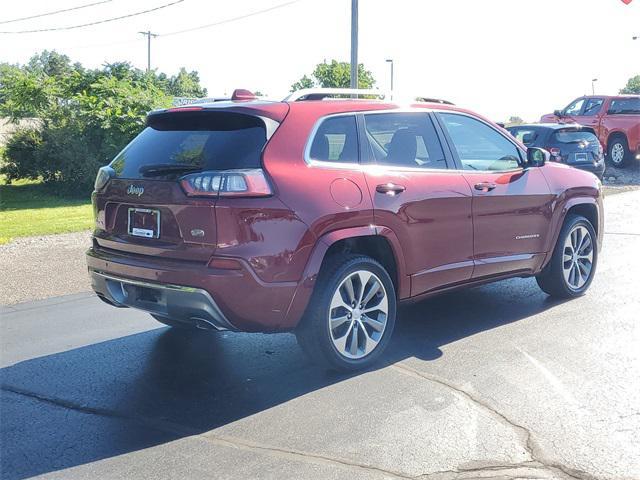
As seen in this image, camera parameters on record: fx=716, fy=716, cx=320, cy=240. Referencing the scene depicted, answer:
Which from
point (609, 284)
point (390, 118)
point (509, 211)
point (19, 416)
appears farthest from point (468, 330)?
point (19, 416)

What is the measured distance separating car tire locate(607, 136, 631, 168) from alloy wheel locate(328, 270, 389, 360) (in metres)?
18.0

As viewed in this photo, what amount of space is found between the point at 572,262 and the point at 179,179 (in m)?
4.19

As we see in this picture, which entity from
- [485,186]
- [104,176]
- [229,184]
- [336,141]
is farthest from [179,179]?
[485,186]

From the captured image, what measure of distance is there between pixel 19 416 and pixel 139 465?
1115 millimetres

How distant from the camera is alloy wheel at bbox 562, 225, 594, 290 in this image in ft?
22.7

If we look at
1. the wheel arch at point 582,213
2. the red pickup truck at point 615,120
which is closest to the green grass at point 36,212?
the wheel arch at point 582,213

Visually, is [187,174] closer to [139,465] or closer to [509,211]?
[139,465]

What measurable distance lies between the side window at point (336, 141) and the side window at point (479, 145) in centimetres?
110

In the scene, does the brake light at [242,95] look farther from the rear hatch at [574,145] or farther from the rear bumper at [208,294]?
the rear hatch at [574,145]

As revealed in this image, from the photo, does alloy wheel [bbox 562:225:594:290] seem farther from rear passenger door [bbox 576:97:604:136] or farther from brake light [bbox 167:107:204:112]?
rear passenger door [bbox 576:97:604:136]

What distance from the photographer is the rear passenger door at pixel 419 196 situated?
5148 mm

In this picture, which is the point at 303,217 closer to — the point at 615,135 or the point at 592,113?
the point at 615,135

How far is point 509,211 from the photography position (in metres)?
6.14

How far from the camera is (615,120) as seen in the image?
2075 centimetres
